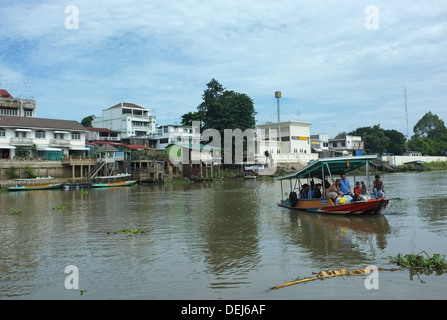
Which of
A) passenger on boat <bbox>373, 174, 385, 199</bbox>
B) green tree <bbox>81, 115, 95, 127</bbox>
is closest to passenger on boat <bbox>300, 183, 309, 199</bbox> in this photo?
passenger on boat <bbox>373, 174, 385, 199</bbox>

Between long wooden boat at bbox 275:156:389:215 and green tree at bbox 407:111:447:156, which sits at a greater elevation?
green tree at bbox 407:111:447:156

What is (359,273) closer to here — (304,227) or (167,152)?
(304,227)

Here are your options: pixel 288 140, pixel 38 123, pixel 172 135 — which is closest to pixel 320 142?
pixel 288 140

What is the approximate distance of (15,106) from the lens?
5541cm

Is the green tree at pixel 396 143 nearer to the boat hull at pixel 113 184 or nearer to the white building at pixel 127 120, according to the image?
the white building at pixel 127 120

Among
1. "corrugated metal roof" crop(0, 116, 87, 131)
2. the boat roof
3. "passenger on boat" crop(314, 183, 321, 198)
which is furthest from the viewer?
"corrugated metal roof" crop(0, 116, 87, 131)

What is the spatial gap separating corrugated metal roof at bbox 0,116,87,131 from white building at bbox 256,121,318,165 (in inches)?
1301

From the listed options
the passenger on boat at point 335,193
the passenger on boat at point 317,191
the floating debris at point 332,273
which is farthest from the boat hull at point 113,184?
the floating debris at point 332,273

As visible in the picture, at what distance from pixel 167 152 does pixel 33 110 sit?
72.0ft

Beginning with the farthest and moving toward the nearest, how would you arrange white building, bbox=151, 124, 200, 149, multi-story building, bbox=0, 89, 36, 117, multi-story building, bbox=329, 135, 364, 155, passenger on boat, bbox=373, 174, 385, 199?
multi-story building, bbox=329, 135, 364, 155
white building, bbox=151, 124, 200, 149
multi-story building, bbox=0, 89, 36, 117
passenger on boat, bbox=373, 174, 385, 199

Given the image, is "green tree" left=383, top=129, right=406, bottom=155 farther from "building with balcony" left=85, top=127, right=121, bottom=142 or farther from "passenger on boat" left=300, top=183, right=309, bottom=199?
"passenger on boat" left=300, top=183, right=309, bottom=199

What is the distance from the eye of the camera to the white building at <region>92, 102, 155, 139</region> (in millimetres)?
63906
